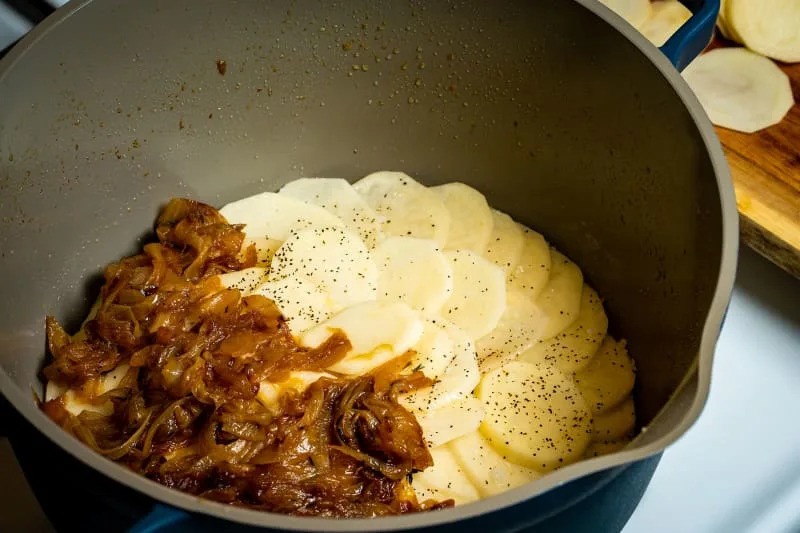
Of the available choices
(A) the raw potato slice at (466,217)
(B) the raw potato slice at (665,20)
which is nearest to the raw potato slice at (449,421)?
(A) the raw potato slice at (466,217)

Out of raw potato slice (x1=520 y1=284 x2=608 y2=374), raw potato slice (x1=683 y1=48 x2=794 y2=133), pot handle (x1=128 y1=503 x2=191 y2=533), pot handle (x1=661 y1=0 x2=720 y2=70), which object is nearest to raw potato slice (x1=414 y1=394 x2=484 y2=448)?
raw potato slice (x1=520 y1=284 x2=608 y2=374)

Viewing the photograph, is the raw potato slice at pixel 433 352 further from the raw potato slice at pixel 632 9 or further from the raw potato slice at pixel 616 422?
the raw potato slice at pixel 632 9

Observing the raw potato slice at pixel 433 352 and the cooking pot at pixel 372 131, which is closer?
the cooking pot at pixel 372 131

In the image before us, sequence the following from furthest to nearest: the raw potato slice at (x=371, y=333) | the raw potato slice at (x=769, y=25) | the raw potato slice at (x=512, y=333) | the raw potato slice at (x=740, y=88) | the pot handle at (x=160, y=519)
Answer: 1. the raw potato slice at (x=769, y=25)
2. the raw potato slice at (x=740, y=88)
3. the raw potato slice at (x=512, y=333)
4. the raw potato slice at (x=371, y=333)
5. the pot handle at (x=160, y=519)

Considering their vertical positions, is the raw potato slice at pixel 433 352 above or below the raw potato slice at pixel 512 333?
above

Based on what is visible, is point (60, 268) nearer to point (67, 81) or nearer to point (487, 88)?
point (67, 81)
